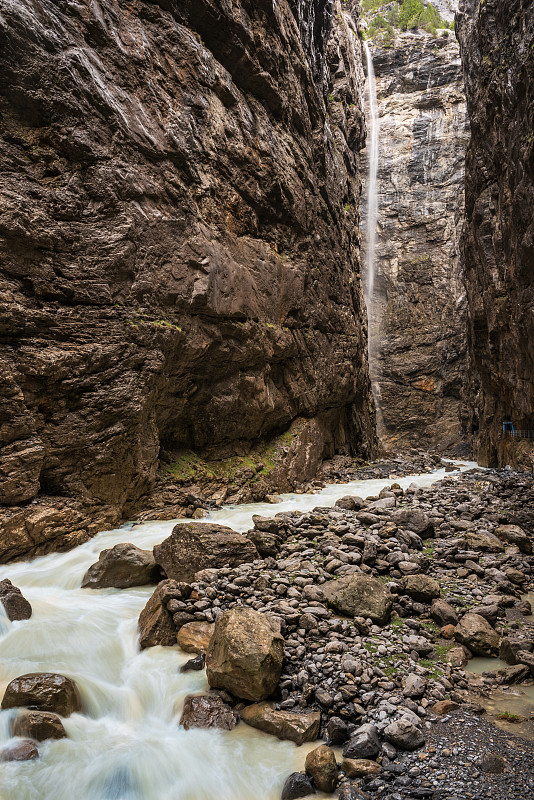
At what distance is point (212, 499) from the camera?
36.1ft

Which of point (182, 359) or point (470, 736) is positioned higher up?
point (182, 359)

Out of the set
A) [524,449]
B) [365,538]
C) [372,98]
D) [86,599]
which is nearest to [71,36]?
[86,599]

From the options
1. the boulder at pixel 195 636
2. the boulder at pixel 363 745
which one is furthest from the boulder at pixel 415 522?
the boulder at pixel 363 745

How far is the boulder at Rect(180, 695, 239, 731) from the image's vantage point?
381cm

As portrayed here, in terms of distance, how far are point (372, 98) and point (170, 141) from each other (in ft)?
124

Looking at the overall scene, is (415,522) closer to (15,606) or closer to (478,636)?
(478,636)

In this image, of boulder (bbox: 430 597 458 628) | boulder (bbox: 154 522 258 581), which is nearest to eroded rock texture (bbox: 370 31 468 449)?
boulder (bbox: 154 522 258 581)

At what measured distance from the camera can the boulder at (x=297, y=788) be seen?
10.2ft

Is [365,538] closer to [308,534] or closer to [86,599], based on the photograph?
[308,534]

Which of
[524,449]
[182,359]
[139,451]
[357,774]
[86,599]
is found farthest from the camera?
[524,449]

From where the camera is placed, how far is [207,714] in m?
3.89

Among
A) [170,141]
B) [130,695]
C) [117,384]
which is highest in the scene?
[170,141]

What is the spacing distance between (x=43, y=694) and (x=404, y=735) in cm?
293

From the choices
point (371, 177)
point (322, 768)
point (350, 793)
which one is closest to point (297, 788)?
point (322, 768)
